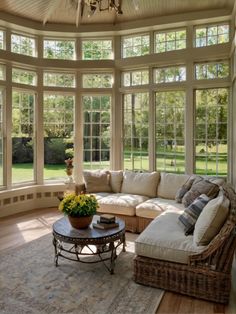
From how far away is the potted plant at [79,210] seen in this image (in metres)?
3.45

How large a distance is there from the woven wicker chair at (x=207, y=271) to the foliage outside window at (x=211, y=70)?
3.44 meters

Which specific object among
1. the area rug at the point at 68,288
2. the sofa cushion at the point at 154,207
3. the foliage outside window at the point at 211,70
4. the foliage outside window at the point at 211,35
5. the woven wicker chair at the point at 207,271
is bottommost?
the area rug at the point at 68,288

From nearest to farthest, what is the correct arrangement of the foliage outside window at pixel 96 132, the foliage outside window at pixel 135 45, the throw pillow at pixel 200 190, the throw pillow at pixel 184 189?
the throw pillow at pixel 200 190, the throw pillow at pixel 184 189, the foliage outside window at pixel 135 45, the foliage outside window at pixel 96 132

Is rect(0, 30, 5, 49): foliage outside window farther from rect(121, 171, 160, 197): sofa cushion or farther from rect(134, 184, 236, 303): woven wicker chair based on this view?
rect(134, 184, 236, 303): woven wicker chair

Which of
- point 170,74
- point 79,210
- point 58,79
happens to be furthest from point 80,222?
point 58,79

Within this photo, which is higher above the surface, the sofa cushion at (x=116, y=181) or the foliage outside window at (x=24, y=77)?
the foliage outside window at (x=24, y=77)

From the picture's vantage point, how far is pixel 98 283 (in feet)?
10.3

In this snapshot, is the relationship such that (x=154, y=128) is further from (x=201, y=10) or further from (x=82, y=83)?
(x=201, y=10)

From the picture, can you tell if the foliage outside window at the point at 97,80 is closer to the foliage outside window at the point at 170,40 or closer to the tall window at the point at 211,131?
the foliage outside window at the point at 170,40

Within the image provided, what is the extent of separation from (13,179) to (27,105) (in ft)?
5.31

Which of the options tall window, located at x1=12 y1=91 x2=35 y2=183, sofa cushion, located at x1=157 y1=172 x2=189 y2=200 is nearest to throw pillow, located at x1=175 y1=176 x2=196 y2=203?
sofa cushion, located at x1=157 y1=172 x2=189 y2=200

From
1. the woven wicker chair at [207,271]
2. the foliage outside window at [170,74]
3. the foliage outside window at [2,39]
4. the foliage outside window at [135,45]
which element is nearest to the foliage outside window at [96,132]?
the foliage outside window at [135,45]

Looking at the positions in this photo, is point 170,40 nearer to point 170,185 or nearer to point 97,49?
point 97,49

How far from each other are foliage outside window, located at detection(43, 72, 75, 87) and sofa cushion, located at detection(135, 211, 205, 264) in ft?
14.4
